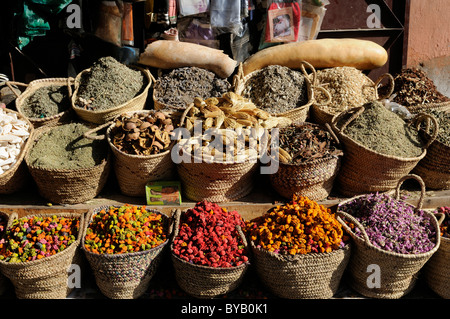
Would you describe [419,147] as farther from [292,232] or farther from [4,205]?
[4,205]

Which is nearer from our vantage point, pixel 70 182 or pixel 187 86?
pixel 70 182

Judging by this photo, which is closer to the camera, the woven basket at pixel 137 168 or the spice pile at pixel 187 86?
the woven basket at pixel 137 168

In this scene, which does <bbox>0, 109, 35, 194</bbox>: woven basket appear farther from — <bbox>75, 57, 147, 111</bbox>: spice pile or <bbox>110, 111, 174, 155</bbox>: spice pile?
<bbox>110, 111, 174, 155</bbox>: spice pile

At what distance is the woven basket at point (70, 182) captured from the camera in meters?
2.30

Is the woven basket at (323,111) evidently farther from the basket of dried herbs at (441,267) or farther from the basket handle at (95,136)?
the basket handle at (95,136)

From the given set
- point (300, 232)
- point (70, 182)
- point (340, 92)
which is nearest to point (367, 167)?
point (300, 232)

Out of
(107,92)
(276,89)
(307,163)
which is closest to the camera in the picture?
(307,163)

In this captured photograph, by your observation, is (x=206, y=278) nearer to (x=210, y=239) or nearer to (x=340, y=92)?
(x=210, y=239)

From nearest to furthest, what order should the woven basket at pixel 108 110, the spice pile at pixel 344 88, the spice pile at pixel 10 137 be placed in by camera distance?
the spice pile at pixel 10 137
the woven basket at pixel 108 110
the spice pile at pixel 344 88

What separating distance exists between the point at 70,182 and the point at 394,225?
6.08 feet

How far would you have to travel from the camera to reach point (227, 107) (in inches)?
101

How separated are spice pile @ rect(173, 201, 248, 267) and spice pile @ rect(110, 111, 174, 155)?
1.53 feet

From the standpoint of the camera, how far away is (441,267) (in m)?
2.14

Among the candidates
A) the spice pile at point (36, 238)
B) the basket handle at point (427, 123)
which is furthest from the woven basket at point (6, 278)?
the basket handle at point (427, 123)
